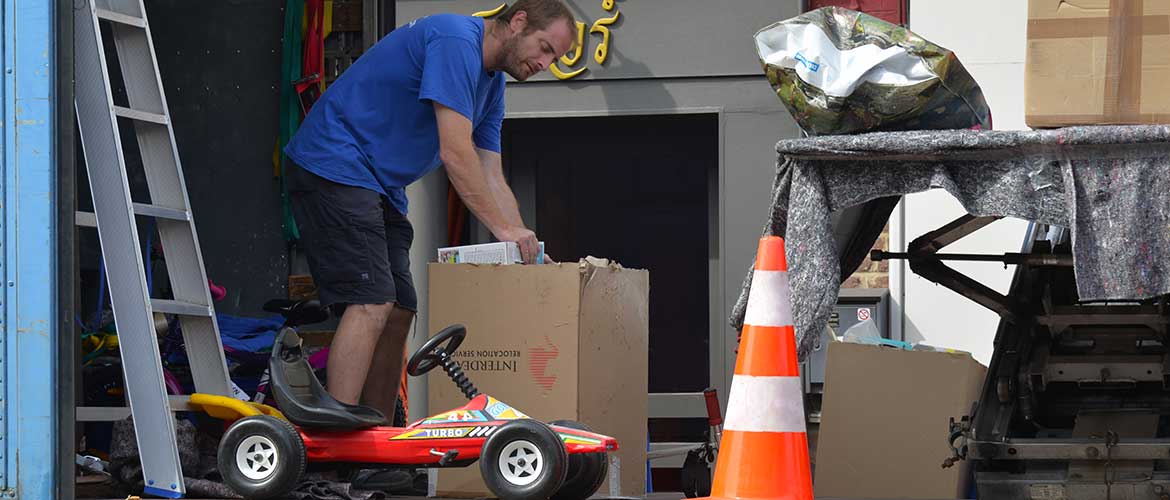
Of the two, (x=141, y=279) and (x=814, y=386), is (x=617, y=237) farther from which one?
(x=141, y=279)

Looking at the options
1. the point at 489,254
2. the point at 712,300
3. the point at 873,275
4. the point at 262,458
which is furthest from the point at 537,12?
the point at 712,300

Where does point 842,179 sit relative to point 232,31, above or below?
below

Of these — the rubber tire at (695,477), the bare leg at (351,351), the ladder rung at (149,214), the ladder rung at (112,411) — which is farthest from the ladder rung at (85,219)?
the rubber tire at (695,477)

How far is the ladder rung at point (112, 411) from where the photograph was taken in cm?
510

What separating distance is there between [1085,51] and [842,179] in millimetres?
716

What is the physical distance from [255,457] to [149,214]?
3.31 feet

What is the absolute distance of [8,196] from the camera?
4.72m

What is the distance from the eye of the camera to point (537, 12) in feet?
17.0

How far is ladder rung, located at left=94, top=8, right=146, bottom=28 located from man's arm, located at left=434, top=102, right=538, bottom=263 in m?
1.17

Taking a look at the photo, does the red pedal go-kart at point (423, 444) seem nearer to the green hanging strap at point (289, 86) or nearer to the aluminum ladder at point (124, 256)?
the aluminum ladder at point (124, 256)

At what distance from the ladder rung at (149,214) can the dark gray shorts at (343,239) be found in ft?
1.45

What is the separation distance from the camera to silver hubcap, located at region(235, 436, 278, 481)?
15.1 feet

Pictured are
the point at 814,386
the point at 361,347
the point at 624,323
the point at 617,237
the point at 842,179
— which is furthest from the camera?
the point at 617,237

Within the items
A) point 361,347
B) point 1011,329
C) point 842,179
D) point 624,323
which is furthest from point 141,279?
point 1011,329
